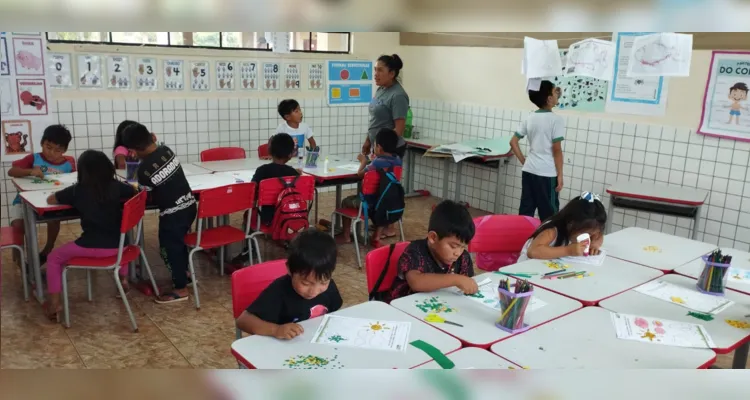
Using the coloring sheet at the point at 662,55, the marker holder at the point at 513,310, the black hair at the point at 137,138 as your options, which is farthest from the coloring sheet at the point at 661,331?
the black hair at the point at 137,138

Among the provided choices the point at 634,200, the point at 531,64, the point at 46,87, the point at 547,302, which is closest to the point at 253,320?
the point at 547,302

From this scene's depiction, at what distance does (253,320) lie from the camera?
6.62ft

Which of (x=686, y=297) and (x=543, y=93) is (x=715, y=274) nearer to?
(x=686, y=297)

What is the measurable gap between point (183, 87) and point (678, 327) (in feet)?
15.9

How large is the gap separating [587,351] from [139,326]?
253 cm

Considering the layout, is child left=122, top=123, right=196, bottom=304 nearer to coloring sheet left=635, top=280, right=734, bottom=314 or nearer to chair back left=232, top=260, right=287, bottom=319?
chair back left=232, top=260, right=287, bottom=319

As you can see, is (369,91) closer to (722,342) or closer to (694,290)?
(694,290)

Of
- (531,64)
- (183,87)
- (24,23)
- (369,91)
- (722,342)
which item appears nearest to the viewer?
(24,23)

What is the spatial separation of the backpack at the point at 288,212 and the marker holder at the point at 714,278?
8.19ft

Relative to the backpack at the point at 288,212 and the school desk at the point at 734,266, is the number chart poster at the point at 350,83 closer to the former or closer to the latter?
the backpack at the point at 288,212

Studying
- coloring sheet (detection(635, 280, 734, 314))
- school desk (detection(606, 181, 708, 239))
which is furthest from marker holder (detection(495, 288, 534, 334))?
school desk (detection(606, 181, 708, 239))

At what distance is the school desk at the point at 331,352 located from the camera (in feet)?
5.65

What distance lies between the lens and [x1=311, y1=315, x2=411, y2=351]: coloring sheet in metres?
1.87

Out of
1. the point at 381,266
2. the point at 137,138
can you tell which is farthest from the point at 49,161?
the point at 381,266
